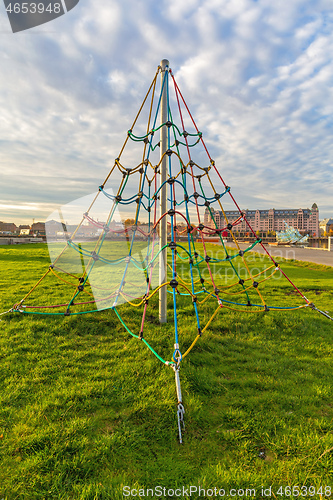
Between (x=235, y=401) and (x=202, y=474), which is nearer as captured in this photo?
(x=202, y=474)

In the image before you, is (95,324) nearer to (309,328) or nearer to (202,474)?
(202,474)

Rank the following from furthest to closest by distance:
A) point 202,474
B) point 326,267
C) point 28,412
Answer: point 326,267 < point 28,412 < point 202,474

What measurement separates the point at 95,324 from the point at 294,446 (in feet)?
12.2

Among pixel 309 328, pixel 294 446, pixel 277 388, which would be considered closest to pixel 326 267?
pixel 309 328

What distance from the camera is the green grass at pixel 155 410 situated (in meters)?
2.01

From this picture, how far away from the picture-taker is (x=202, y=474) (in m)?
2.00

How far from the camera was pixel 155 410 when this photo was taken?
108 inches

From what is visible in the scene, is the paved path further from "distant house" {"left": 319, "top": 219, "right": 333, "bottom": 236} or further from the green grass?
"distant house" {"left": 319, "top": 219, "right": 333, "bottom": 236}

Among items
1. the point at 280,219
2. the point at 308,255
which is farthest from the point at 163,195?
the point at 280,219

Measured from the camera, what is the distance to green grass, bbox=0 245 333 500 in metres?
Result: 2.01

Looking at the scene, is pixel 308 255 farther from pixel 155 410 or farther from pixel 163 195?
pixel 155 410

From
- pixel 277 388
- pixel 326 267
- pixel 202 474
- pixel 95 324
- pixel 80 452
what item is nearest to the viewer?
pixel 202 474

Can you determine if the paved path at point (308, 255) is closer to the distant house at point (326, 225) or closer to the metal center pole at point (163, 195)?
the metal center pole at point (163, 195)

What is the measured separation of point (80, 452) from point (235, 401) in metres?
1.68
